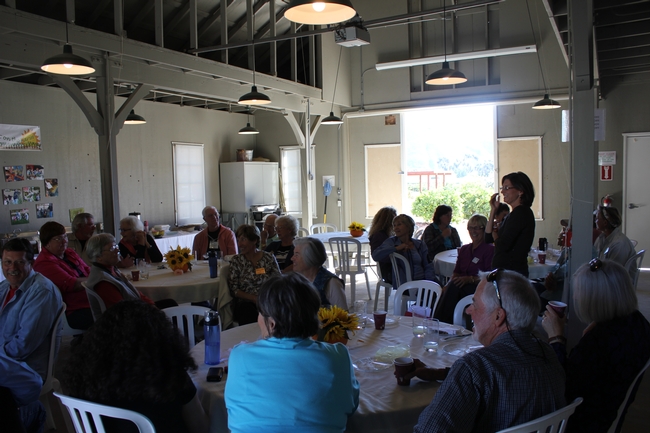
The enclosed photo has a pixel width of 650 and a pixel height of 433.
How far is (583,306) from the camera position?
2.24 m

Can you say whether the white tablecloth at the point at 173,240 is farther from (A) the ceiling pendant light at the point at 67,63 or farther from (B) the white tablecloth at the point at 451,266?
(B) the white tablecloth at the point at 451,266

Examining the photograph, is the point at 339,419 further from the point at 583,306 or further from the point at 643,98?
the point at 643,98

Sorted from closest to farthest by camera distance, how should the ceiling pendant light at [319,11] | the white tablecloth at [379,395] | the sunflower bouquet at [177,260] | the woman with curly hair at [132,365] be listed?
1. the woman with curly hair at [132,365]
2. the white tablecloth at [379,395]
3. the ceiling pendant light at [319,11]
4. the sunflower bouquet at [177,260]

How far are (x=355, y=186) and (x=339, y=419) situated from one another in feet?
33.5

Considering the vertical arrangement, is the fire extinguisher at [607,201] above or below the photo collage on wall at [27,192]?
below

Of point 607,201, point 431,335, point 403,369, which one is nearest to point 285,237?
point 431,335

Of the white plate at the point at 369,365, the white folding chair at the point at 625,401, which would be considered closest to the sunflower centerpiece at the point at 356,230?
the white plate at the point at 369,365

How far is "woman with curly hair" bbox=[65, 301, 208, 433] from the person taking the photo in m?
1.73

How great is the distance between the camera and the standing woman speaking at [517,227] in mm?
3938

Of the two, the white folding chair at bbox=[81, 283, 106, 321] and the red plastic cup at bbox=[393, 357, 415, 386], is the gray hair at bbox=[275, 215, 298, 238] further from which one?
the red plastic cup at bbox=[393, 357, 415, 386]

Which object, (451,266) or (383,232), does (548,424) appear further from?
(383,232)

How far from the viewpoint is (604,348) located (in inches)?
83.4

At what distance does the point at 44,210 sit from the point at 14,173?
0.73 meters

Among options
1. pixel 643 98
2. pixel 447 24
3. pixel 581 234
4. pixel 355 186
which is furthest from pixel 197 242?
pixel 643 98
